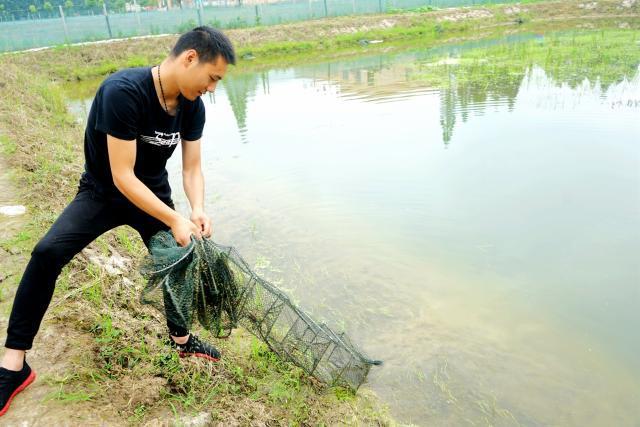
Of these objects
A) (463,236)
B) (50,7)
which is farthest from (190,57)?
(50,7)

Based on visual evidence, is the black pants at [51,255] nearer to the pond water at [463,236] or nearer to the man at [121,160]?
the man at [121,160]

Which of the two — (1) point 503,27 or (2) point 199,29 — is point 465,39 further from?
(2) point 199,29

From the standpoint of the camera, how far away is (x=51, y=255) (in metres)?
1.74

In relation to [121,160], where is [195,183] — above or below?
below

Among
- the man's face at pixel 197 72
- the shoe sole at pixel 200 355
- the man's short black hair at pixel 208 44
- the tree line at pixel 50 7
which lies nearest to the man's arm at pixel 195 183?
the man's face at pixel 197 72

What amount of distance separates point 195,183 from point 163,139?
0.39 m

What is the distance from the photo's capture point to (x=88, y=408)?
185 centimetres

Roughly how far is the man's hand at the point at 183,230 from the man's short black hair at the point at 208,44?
2.12 ft

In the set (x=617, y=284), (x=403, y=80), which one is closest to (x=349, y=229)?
(x=617, y=284)

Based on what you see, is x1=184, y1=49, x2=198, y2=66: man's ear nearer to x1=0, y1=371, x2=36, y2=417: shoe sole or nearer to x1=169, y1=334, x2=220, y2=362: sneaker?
→ x1=169, y1=334, x2=220, y2=362: sneaker

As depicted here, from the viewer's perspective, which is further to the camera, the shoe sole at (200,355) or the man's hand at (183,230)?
the shoe sole at (200,355)

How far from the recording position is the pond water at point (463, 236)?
2.68 m

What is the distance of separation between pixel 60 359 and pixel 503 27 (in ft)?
86.8

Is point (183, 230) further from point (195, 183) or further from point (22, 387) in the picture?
point (22, 387)
